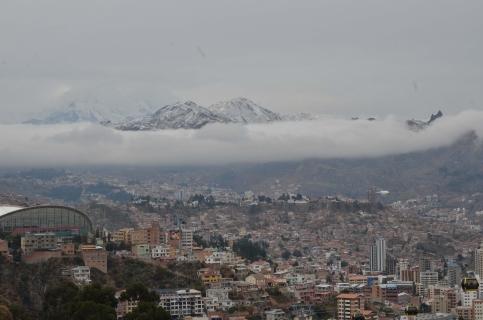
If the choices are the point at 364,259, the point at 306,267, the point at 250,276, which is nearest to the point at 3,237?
the point at 250,276

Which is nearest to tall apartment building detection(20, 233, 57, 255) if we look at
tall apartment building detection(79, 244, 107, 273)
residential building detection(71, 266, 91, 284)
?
tall apartment building detection(79, 244, 107, 273)

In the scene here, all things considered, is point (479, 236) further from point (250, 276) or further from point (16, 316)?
point (16, 316)

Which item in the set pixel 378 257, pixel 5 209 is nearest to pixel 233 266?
pixel 5 209

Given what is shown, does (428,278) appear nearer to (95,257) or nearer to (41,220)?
(41,220)

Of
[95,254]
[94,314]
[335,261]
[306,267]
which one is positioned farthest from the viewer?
[335,261]

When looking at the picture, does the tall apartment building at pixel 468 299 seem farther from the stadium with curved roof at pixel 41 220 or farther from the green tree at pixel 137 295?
the green tree at pixel 137 295

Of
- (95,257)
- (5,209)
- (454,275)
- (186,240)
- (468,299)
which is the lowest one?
(454,275)

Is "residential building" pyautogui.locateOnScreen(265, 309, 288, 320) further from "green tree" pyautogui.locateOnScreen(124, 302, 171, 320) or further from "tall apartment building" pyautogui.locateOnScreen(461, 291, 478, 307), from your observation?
"green tree" pyautogui.locateOnScreen(124, 302, 171, 320)
